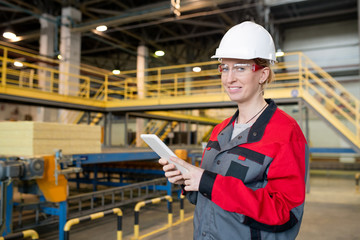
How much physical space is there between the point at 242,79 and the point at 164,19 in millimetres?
14419

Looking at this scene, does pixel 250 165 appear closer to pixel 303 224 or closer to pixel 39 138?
pixel 39 138

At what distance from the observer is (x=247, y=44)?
1.46m

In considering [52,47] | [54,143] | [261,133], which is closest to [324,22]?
[52,47]

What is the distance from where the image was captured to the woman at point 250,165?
124 centimetres

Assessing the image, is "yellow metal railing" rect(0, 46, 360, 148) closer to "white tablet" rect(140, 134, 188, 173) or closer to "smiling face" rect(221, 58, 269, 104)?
"smiling face" rect(221, 58, 269, 104)

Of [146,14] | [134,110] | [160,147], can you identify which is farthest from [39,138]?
[146,14]

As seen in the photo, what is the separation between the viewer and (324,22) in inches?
761

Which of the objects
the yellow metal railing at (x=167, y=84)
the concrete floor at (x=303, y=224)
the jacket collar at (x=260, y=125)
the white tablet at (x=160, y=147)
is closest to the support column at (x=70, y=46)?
the yellow metal railing at (x=167, y=84)

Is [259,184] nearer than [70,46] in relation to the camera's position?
Yes

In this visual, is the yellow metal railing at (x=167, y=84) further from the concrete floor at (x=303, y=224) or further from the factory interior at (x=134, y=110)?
the concrete floor at (x=303, y=224)

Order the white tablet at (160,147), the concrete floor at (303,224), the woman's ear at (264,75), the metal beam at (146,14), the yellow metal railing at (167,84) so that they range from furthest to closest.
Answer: the metal beam at (146,14) < the yellow metal railing at (167,84) < the concrete floor at (303,224) < the woman's ear at (264,75) < the white tablet at (160,147)

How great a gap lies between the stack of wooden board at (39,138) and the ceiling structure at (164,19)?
870cm

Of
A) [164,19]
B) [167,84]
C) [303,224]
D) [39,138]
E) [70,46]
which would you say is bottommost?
[303,224]

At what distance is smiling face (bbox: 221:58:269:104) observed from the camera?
1.46 meters
